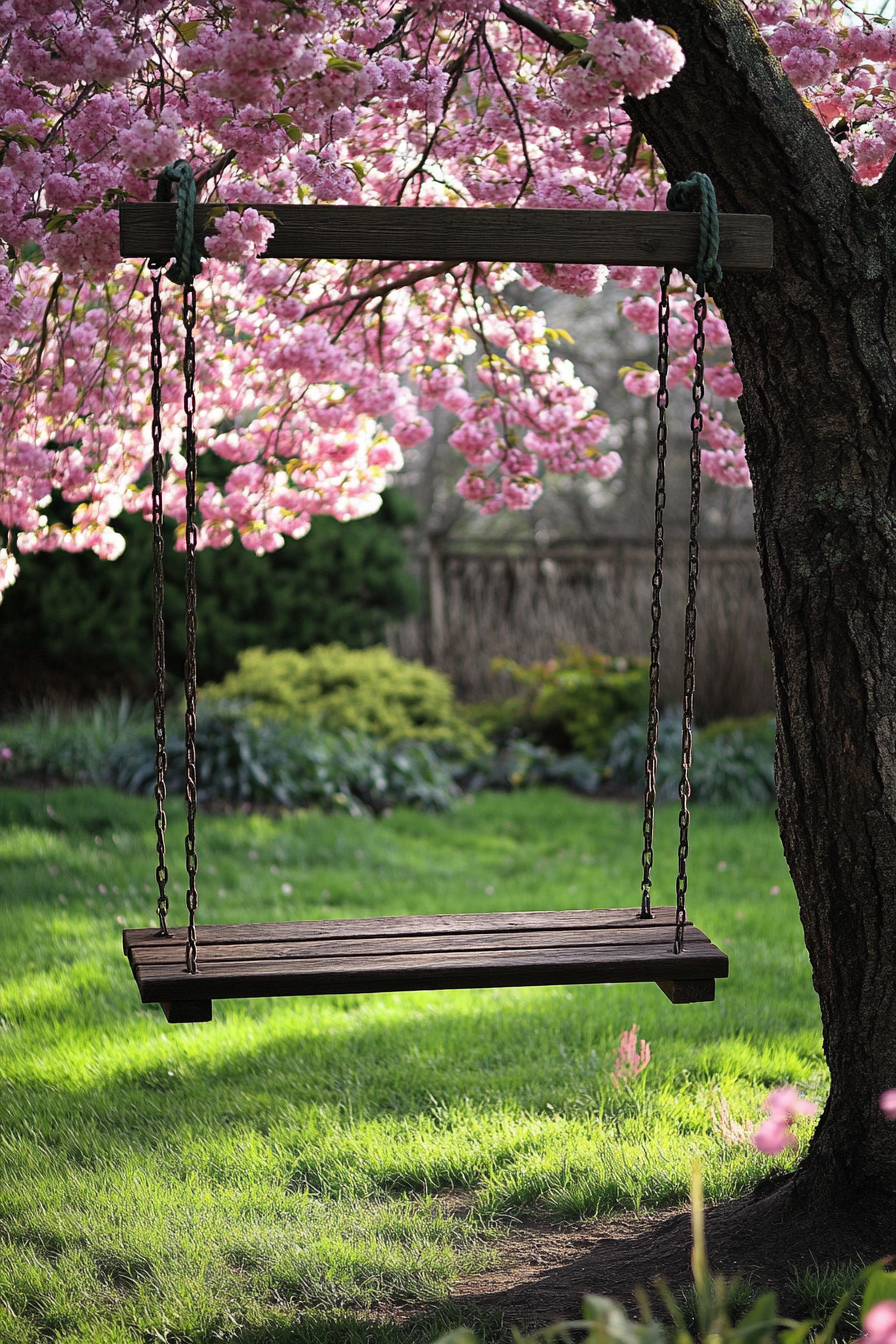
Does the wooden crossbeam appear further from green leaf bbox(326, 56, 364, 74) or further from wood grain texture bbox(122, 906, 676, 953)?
wood grain texture bbox(122, 906, 676, 953)

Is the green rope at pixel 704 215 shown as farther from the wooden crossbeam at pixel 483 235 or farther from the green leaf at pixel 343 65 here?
the green leaf at pixel 343 65

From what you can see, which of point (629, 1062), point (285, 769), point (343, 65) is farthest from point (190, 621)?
point (285, 769)

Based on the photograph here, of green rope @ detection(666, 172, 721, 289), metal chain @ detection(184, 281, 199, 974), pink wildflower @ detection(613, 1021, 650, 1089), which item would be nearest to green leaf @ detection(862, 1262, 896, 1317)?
metal chain @ detection(184, 281, 199, 974)

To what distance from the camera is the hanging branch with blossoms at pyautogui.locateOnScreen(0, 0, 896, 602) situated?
8.18 feet

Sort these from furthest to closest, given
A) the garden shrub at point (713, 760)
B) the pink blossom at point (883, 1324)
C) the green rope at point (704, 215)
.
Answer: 1. the garden shrub at point (713, 760)
2. the green rope at point (704, 215)
3. the pink blossom at point (883, 1324)

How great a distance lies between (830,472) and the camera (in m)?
2.45

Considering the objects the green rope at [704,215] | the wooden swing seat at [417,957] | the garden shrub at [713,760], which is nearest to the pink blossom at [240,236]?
the green rope at [704,215]

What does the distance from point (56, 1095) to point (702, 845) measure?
3944 millimetres

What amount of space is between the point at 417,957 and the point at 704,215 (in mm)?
1439

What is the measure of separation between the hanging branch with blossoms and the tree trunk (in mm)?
244

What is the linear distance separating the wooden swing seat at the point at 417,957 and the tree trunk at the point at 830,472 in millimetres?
343

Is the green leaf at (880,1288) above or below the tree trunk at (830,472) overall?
below

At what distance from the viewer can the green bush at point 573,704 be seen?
854 centimetres

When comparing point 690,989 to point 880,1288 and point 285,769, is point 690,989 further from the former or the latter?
point 285,769
